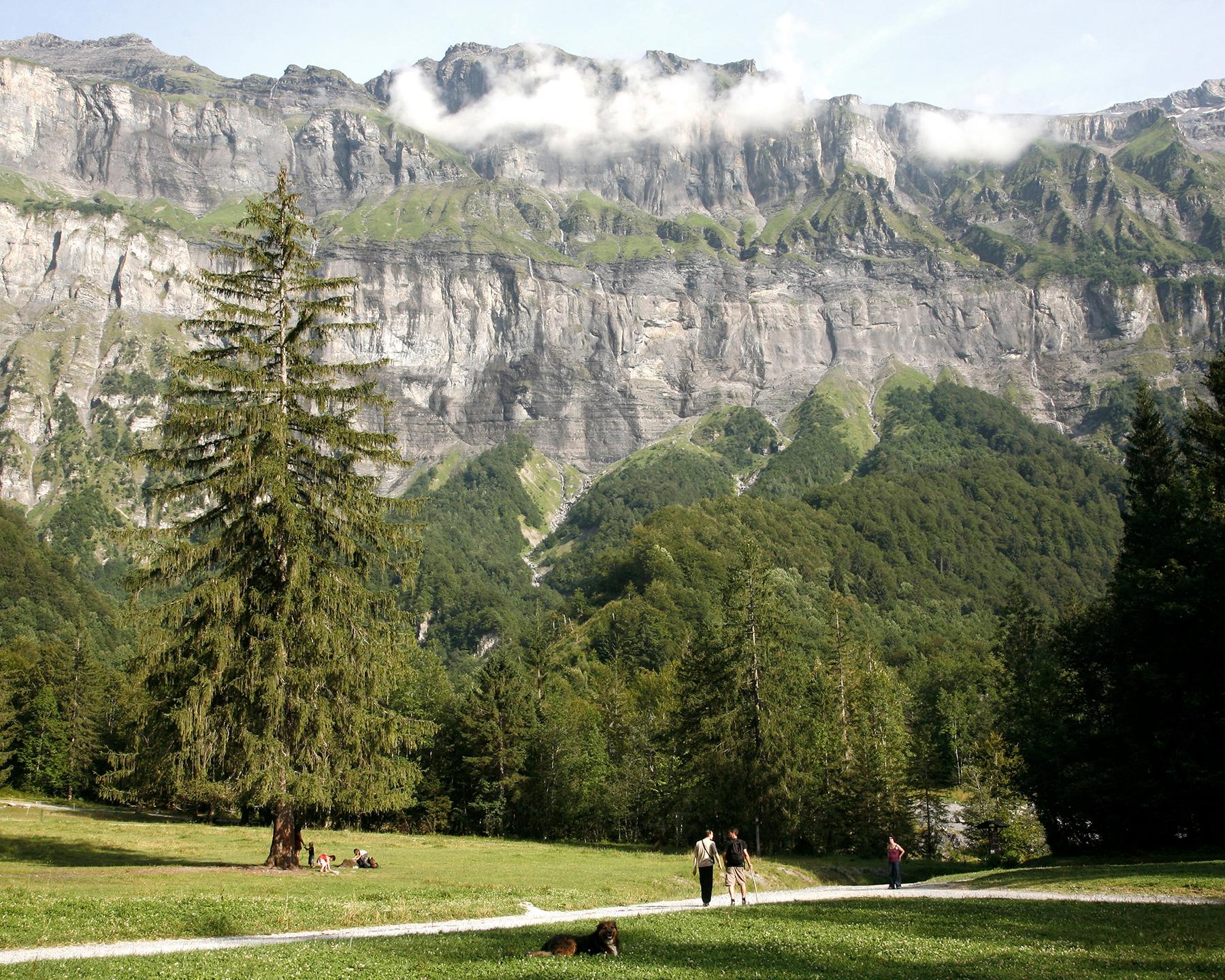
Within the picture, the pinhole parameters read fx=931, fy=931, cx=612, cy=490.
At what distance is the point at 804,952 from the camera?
49.2ft

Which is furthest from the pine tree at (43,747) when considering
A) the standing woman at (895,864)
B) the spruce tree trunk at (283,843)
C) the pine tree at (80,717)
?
the standing woman at (895,864)

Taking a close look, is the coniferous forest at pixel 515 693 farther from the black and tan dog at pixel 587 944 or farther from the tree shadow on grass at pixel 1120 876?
the black and tan dog at pixel 587 944

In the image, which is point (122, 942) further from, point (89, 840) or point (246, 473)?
point (89, 840)

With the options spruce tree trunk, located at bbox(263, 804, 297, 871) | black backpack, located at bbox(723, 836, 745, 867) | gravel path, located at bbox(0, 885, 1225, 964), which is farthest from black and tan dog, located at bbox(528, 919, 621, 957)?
spruce tree trunk, located at bbox(263, 804, 297, 871)

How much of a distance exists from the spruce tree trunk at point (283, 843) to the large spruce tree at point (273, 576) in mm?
59

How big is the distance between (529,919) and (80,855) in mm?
17691

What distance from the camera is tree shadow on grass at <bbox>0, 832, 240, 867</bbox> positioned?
2769cm

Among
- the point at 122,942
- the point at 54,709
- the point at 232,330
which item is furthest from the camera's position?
the point at 54,709

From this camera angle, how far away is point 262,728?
25.8m

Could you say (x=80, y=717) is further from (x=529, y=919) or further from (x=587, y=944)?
(x=587, y=944)

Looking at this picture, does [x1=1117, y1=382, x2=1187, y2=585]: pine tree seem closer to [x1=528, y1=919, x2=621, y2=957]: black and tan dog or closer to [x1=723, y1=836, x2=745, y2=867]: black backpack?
[x1=723, y1=836, x2=745, y2=867]: black backpack

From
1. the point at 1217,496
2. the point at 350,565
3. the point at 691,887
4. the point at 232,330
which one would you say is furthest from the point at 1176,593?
the point at 232,330

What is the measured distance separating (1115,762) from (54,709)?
80.1 meters

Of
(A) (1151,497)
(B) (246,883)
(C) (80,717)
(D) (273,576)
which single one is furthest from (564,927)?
(C) (80,717)
